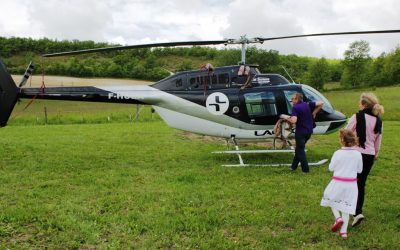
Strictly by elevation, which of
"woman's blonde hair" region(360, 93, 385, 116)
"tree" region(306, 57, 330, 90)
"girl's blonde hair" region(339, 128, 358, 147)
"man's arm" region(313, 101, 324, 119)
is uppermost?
"tree" region(306, 57, 330, 90)

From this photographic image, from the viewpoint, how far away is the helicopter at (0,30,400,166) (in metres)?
10.1

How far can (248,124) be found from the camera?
10234mm

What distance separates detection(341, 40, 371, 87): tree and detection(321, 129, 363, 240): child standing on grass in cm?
8212

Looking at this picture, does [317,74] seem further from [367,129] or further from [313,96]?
[367,129]

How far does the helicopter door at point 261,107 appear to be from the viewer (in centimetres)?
1005

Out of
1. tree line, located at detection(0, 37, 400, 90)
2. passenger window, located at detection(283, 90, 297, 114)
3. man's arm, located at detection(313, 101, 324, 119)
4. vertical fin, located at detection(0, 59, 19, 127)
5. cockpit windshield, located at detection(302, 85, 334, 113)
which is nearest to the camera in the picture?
vertical fin, located at detection(0, 59, 19, 127)

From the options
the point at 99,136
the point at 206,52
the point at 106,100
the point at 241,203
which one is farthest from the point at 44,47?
the point at 241,203

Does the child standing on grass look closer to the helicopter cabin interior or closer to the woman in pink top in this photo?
the woman in pink top

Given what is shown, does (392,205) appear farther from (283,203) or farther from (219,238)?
(219,238)

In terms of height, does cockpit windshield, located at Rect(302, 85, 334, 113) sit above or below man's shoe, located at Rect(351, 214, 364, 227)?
above

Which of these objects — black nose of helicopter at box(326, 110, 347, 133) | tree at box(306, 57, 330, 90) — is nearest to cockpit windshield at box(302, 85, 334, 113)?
black nose of helicopter at box(326, 110, 347, 133)

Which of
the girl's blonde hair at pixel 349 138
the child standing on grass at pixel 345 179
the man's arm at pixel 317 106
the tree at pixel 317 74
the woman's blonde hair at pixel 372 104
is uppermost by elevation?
the tree at pixel 317 74

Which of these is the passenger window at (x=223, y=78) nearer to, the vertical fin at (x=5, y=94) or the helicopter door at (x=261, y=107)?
the helicopter door at (x=261, y=107)

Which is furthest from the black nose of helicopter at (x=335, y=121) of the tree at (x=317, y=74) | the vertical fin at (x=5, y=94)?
the tree at (x=317, y=74)
